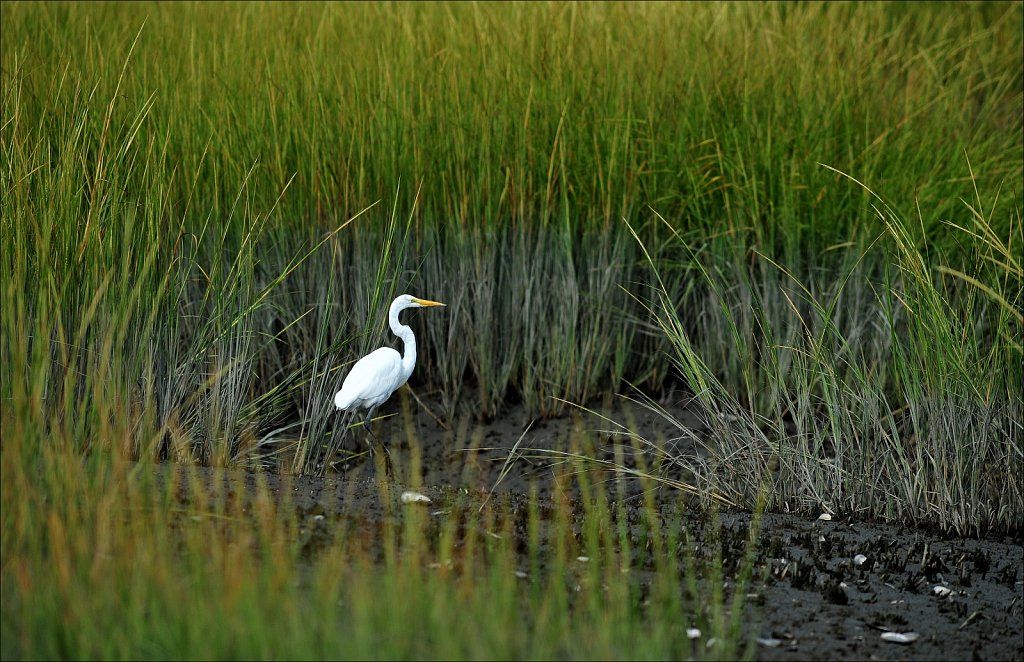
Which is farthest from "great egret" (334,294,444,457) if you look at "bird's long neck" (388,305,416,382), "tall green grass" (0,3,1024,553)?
"tall green grass" (0,3,1024,553)

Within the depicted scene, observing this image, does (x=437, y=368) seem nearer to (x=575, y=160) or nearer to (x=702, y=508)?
(x=575, y=160)

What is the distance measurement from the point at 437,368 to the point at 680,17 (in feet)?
7.63

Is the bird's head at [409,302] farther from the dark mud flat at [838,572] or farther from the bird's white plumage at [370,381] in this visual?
the dark mud flat at [838,572]

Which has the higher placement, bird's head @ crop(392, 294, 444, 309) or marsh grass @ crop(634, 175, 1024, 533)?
bird's head @ crop(392, 294, 444, 309)

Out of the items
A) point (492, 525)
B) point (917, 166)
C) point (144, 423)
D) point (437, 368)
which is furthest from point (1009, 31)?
point (144, 423)

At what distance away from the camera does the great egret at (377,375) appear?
13.7 feet

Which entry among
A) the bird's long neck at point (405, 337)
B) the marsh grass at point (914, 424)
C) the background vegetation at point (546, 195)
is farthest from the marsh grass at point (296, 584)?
the bird's long neck at point (405, 337)

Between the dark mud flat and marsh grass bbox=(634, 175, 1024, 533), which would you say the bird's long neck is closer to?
the dark mud flat

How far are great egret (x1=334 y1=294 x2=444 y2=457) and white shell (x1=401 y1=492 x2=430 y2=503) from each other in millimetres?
729

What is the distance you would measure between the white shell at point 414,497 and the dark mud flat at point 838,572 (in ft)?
0.12

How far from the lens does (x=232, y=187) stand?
5.02 m

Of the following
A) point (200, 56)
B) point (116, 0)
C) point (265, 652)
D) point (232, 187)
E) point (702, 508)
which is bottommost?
point (702, 508)

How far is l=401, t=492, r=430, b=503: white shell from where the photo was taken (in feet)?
10.7

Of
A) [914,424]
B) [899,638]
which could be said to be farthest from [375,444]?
[899,638]
